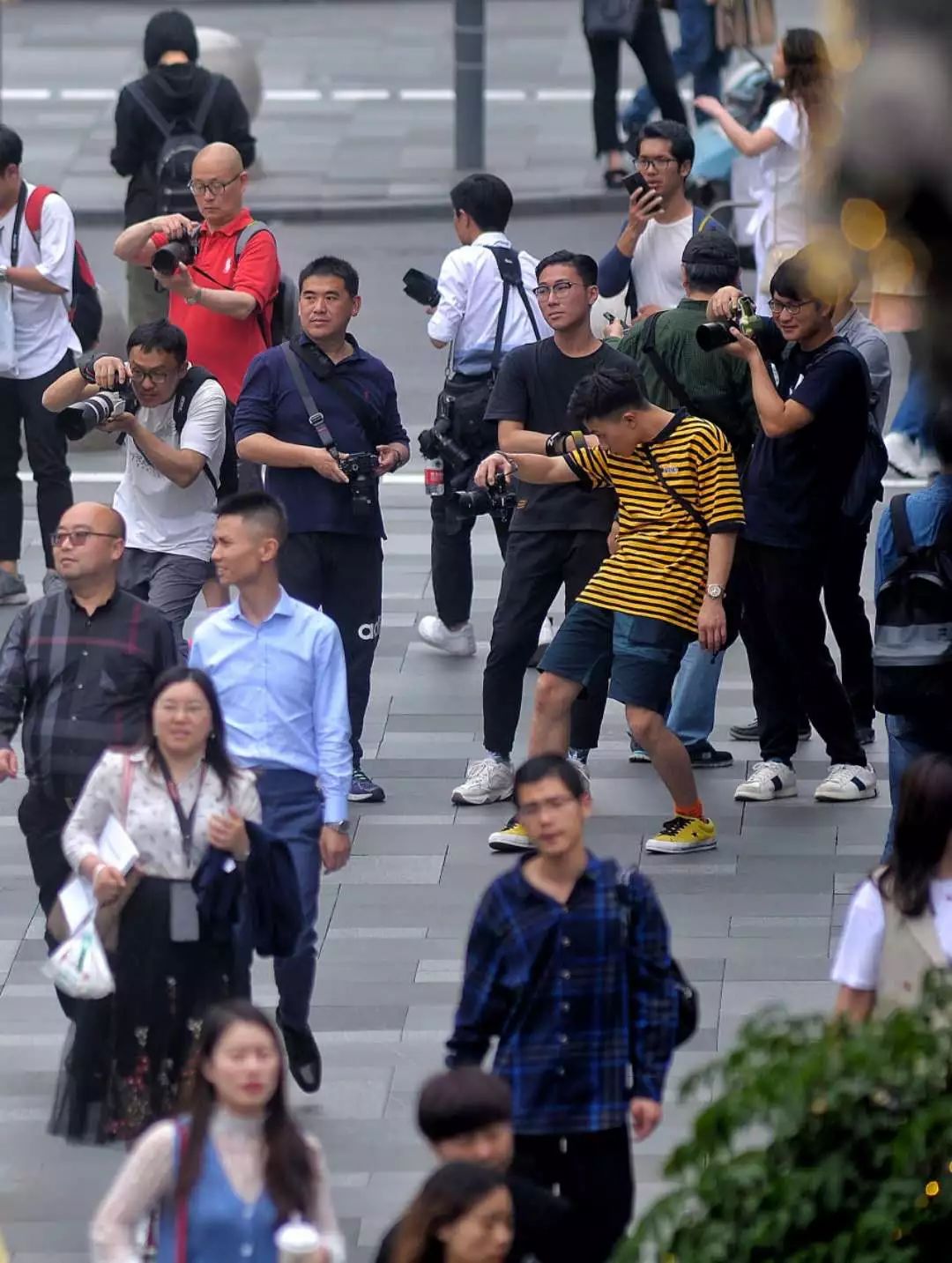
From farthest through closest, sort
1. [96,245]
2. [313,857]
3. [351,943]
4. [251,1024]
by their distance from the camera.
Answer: [96,245], [351,943], [313,857], [251,1024]

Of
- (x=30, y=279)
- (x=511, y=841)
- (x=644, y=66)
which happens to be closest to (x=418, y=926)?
(x=511, y=841)

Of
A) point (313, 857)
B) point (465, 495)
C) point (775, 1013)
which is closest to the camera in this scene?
point (775, 1013)

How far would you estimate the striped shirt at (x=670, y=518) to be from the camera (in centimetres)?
763

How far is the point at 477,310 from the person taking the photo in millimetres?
9414

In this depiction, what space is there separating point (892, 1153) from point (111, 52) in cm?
2125

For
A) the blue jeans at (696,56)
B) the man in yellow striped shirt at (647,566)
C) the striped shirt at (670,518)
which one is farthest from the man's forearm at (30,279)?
the blue jeans at (696,56)

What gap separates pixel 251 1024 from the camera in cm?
445

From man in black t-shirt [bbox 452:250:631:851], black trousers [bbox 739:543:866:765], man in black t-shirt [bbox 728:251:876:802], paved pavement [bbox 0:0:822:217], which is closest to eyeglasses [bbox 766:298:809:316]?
man in black t-shirt [bbox 728:251:876:802]

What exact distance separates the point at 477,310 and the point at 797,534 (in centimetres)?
196

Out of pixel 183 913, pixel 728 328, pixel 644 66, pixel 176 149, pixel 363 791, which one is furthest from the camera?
pixel 644 66

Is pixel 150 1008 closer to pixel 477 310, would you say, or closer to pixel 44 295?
pixel 477 310

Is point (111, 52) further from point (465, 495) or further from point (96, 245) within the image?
point (465, 495)

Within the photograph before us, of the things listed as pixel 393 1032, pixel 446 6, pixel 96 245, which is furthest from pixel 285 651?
pixel 446 6

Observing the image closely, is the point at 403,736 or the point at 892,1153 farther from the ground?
the point at 892,1153
